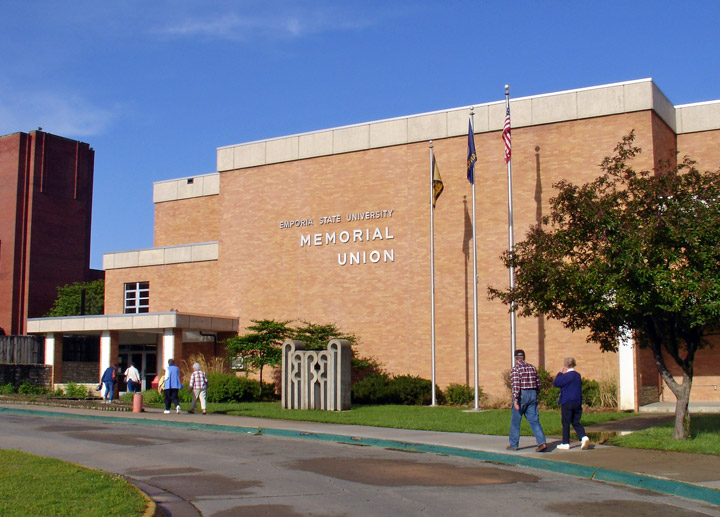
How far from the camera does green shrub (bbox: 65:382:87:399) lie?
32.9 metres

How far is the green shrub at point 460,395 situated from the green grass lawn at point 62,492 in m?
18.1

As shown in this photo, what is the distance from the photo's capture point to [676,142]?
98.5 ft

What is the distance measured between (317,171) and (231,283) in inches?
261

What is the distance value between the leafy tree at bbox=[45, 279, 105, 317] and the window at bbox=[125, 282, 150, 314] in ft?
35.8

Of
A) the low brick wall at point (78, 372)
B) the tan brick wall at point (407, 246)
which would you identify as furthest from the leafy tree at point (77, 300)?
the tan brick wall at point (407, 246)

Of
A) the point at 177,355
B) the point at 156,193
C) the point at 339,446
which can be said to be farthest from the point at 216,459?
the point at 156,193

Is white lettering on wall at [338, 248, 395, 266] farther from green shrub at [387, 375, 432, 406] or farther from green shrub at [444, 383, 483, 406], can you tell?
green shrub at [444, 383, 483, 406]

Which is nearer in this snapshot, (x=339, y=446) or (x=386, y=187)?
(x=339, y=446)

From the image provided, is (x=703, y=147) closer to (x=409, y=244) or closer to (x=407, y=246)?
(x=409, y=244)

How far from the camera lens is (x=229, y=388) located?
28500 mm

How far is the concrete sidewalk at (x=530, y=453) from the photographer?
1130cm

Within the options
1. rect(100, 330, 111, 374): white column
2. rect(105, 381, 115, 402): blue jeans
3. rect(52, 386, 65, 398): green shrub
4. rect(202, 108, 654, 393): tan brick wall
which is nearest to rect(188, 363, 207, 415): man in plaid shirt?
rect(105, 381, 115, 402): blue jeans

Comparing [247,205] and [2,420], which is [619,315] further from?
[247,205]

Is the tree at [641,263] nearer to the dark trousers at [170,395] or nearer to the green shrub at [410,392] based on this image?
the dark trousers at [170,395]
